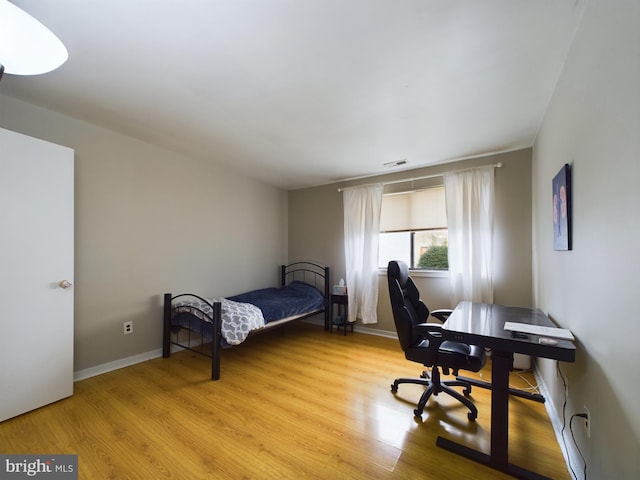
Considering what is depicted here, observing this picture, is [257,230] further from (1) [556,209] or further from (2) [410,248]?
(1) [556,209]

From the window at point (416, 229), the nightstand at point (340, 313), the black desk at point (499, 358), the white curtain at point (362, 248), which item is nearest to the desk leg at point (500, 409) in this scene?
the black desk at point (499, 358)

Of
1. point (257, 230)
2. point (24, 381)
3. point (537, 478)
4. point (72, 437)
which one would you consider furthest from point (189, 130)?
point (537, 478)

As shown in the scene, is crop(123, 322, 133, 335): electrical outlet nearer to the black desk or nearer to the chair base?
the chair base

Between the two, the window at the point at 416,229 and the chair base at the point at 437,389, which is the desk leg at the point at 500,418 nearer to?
the chair base at the point at 437,389

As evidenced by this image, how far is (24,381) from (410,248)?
13.2 feet

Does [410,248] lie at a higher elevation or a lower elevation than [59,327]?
higher

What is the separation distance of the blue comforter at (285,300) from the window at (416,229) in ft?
3.85

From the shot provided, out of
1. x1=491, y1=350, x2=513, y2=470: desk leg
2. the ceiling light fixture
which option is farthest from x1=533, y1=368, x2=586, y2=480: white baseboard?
the ceiling light fixture

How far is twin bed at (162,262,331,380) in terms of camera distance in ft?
A: 8.50

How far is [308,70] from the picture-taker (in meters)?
1.71

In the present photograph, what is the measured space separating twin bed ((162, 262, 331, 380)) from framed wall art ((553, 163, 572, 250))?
102 inches

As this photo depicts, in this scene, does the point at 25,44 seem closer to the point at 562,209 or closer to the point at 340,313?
the point at 562,209

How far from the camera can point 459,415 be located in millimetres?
1964

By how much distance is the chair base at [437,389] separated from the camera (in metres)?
1.93
